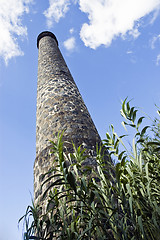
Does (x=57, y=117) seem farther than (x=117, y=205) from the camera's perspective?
Yes

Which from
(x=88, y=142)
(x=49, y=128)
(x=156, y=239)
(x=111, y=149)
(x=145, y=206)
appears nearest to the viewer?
(x=156, y=239)

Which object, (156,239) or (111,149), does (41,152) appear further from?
(156,239)

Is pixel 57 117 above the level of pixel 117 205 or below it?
above

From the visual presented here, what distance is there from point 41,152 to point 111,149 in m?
1.80

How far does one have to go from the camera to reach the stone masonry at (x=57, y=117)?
3.65 meters

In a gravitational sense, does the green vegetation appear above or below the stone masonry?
below

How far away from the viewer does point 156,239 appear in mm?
1624

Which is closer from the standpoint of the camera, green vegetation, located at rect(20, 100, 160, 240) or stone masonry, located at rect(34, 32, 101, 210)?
green vegetation, located at rect(20, 100, 160, 240)

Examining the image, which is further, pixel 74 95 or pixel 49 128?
pixel 74 95

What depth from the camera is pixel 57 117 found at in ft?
13.7

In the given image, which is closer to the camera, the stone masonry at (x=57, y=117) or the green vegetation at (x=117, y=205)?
the green vegetation at (x=117, y=205)

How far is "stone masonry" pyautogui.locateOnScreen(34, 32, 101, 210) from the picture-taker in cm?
365

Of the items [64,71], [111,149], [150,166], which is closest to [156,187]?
[150,166]

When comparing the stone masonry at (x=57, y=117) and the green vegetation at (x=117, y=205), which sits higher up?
the stone masonry at (x=57, y=117)
